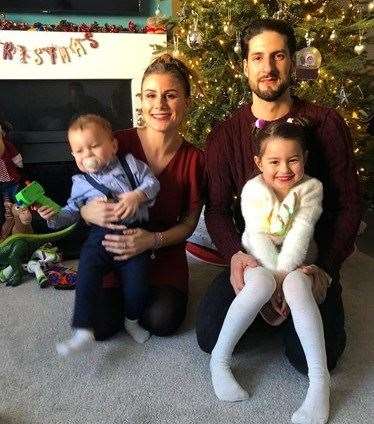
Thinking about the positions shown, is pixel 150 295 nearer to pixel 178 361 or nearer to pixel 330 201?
pixel 178 361

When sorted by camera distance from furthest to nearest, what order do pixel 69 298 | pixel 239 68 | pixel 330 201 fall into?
pixel 239 68, pixel 69 298, pixel 330 201

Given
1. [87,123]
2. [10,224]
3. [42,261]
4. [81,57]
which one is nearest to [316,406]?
[87,123]

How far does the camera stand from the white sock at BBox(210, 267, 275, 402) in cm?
120

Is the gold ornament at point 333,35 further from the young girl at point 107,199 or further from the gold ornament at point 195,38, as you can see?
the young girl at point 107,199

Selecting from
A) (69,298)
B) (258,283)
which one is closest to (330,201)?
(258,283)

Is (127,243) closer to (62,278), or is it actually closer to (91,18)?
(62,278)

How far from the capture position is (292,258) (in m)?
1.26

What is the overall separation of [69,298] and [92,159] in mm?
681

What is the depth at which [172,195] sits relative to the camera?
155 centimetres

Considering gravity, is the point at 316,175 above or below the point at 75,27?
below

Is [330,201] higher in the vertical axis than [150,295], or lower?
higher

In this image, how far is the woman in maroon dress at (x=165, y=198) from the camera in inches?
56.4

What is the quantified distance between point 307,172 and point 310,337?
1.72 feet

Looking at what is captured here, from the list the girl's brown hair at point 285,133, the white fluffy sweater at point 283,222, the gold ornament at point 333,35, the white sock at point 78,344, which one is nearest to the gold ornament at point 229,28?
the gold ornament at point 333,35
